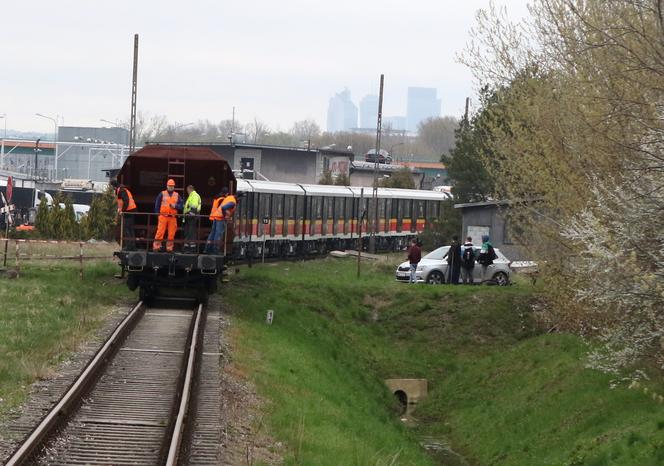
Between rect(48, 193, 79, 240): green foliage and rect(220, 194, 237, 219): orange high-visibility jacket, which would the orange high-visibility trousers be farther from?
rect(48, 193, 79, 240): green foliage

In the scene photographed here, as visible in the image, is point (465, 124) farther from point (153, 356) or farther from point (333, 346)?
point (153, 356)

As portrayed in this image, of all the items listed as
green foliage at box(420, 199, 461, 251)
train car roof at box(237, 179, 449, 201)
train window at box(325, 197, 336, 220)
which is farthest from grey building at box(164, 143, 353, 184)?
train window at box(325, 197, 336, 220)

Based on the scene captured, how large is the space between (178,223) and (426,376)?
24.4ft

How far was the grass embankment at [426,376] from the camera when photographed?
15.7 metres

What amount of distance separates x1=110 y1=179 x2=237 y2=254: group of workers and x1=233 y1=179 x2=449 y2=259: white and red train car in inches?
454

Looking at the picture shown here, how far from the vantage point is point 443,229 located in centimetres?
4994

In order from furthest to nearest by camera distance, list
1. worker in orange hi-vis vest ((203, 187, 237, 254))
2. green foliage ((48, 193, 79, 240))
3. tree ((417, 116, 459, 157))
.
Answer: tree ((417, 116, 459, 157)) → green foliage ((48, 193, 79, 240)) → worker in orange hi-vis vest ((203, 187, 237, 254))

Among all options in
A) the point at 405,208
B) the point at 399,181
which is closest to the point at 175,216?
the point at 405,208

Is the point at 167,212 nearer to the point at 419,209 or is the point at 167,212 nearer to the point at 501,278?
the point at 501,278

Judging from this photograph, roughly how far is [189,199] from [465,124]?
31.2 metres

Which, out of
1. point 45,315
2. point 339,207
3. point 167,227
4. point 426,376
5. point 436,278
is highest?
point 167,227

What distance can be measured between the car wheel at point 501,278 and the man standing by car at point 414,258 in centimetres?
272

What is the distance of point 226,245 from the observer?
22719 mm

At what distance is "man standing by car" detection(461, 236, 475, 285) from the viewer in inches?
1306
